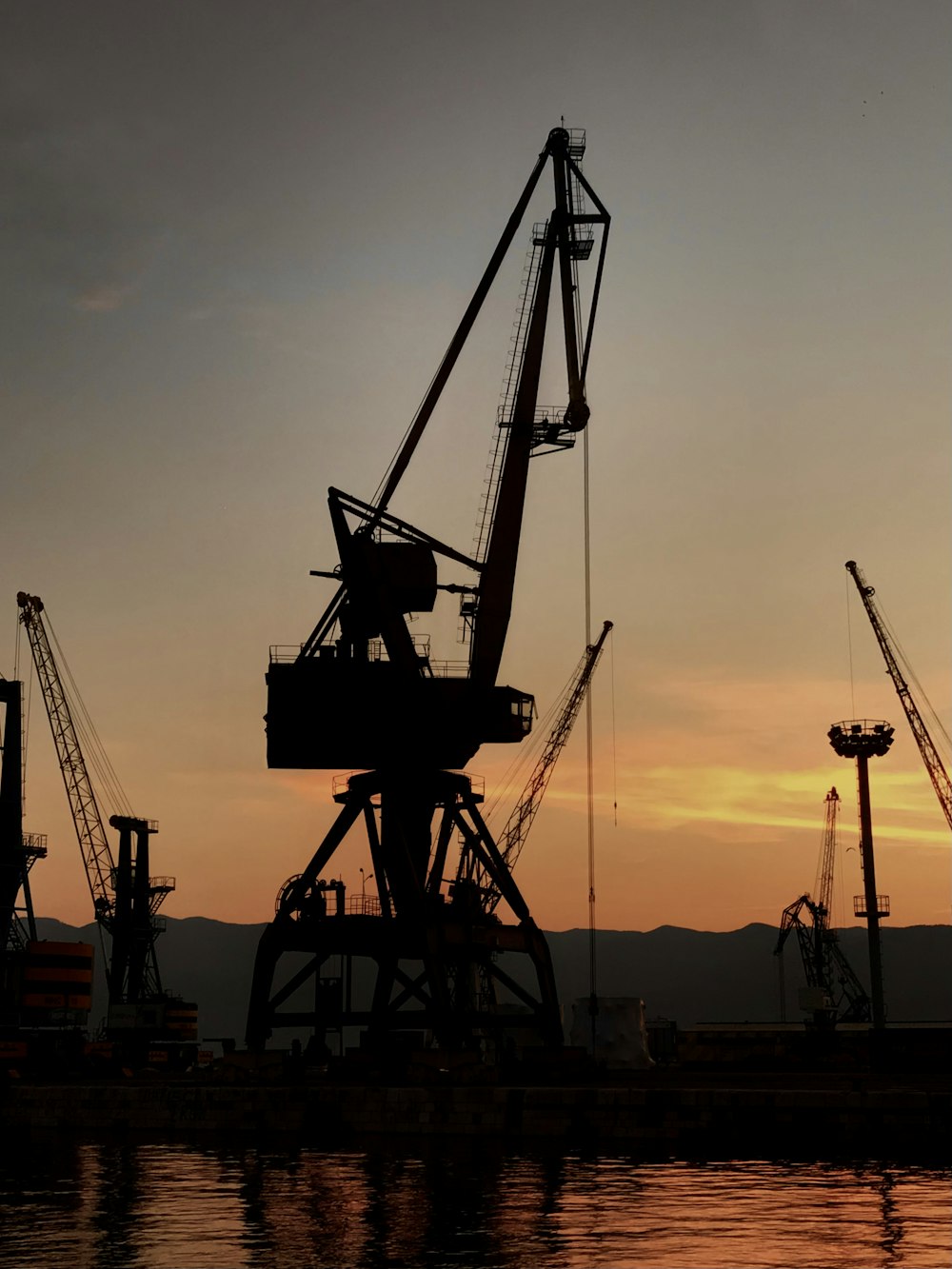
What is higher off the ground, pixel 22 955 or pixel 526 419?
pixel 526 419

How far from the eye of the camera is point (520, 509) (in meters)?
63.5

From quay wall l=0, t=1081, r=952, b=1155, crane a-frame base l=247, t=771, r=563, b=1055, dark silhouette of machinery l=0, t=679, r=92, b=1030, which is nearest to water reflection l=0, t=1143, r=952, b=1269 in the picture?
quay wall l=0, t=1081, r=952, b=1155

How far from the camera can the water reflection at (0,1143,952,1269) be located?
1134 inches

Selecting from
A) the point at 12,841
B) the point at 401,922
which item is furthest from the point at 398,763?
the point at 12,841

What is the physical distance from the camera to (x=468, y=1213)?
3306cm

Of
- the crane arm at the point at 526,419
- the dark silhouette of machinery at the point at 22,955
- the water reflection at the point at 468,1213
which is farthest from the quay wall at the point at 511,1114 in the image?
the dark silhouette of machinery at the point at 22,955

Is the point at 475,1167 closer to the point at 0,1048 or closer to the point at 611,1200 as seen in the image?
the point at 611,1200

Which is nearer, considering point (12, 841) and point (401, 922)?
point (401, 922)

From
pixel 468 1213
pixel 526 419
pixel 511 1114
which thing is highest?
pixel 526 419

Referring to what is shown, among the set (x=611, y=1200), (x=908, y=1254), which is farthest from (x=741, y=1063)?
(x=908, y=1254)

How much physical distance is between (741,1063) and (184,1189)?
4081 centimetres

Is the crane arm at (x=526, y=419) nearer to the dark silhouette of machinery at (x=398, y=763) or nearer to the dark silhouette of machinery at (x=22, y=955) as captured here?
the dark silhouette of machinery at (x=398, y=763)

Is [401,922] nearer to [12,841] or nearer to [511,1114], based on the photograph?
[511,1114]

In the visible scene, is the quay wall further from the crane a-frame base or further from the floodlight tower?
the floodlight tower
